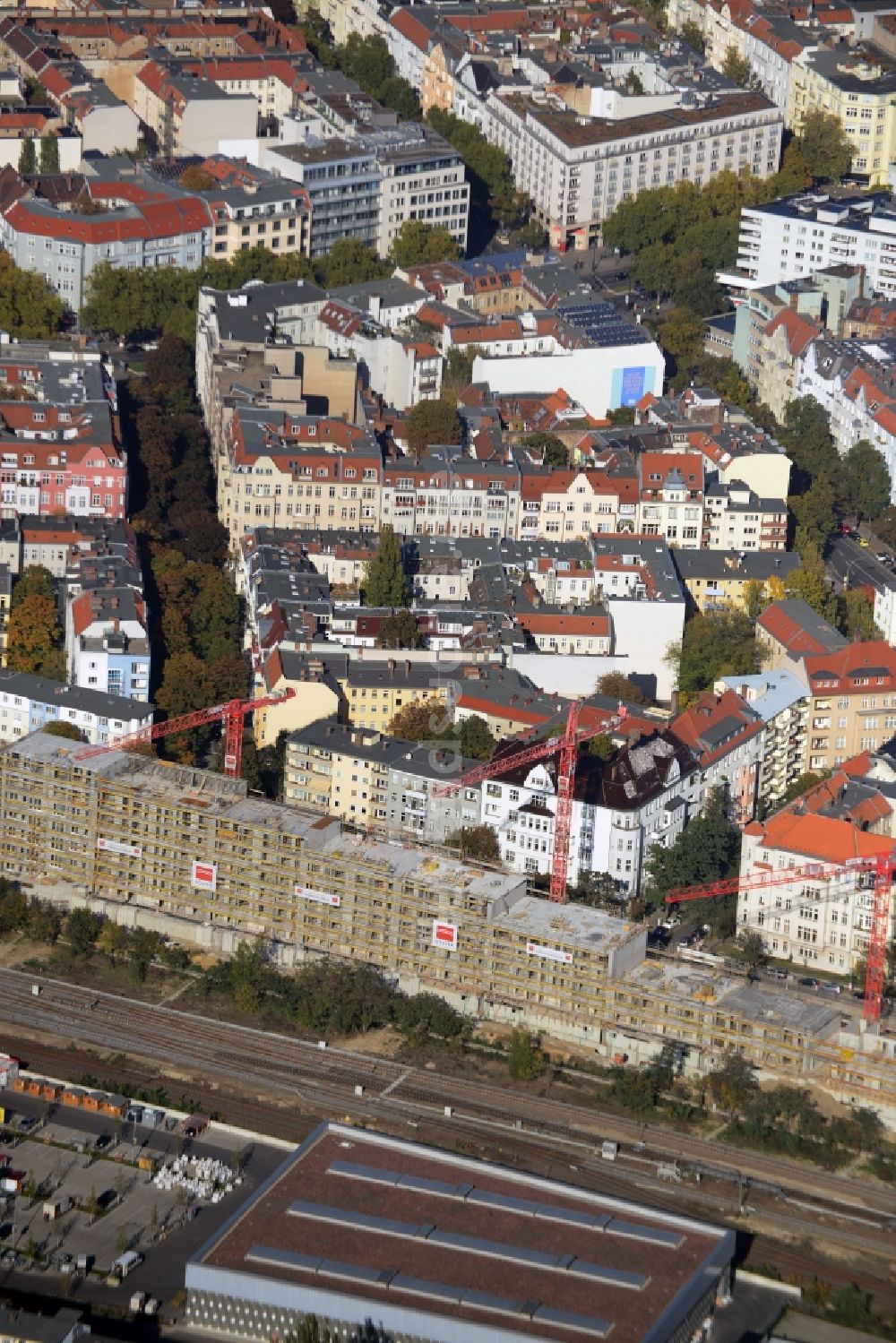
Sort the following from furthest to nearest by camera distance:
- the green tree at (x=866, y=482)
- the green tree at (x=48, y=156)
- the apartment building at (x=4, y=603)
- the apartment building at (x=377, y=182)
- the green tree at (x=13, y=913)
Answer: the green tree at (x=48, y=156)
the apartment building at (x=377, y=182)
the green tree at (x=866, y=482)
the apartment building at (x=4, y=603)
the green tree at (x=13, y=913)

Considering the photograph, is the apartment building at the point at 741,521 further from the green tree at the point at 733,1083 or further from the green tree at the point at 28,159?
the green tree at the point at 28,159

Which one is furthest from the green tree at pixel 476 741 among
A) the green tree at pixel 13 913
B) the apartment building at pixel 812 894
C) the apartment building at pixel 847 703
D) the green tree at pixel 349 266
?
the green tree at pixel 349 266

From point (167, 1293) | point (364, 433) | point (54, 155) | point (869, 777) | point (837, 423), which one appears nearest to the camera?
point (167, 1293)

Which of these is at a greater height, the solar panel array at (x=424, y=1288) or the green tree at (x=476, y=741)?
the green tree at (x=476, y=741)

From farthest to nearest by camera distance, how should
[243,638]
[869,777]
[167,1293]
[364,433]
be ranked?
[364,433]
[243,638]
[869,777]
[167,1293]

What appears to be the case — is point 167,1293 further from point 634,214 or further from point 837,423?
point 634,214

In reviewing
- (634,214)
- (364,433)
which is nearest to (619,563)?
(364,433)
